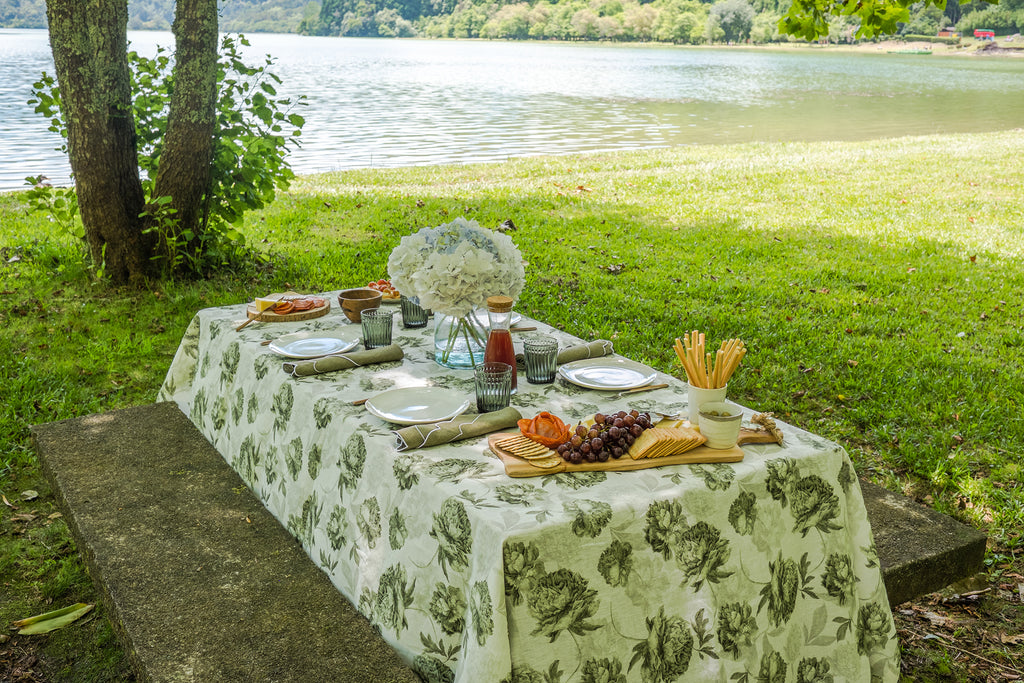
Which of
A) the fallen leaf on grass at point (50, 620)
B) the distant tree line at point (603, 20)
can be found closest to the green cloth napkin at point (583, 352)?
the fallen leaf on grass at point (50, 620)

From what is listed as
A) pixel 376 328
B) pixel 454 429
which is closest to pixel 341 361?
pixel 376 328

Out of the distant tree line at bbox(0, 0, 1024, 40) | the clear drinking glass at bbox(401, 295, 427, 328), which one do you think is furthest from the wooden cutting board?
the distant tree line at bbox(0, 0, 1024, 40)

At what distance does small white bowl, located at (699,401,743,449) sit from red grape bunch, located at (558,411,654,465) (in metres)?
0.15

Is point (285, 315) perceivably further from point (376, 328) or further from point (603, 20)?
point (603, 20)

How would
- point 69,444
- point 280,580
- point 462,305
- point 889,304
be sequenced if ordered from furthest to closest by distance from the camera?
1. point 889,304
2. point 69,444
3. point 462,305
4. point 280,580

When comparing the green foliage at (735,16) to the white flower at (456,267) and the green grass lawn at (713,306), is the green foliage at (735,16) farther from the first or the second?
the white flower at (456,267)

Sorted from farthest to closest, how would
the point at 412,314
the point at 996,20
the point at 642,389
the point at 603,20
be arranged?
the point at 603,20 → the point at 996,20 → the point at 412,314 → the point at 642,389

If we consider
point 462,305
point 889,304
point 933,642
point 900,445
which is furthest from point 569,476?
point 889,304

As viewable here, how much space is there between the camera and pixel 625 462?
204 centimetres

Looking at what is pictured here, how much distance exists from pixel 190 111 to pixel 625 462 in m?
4.97

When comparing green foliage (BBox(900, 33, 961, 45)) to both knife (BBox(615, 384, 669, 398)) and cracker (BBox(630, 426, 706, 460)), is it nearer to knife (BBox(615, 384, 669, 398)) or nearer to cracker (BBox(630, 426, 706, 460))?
knife (BBox(615, 384, 669, 398))

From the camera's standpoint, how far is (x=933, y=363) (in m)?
5.02

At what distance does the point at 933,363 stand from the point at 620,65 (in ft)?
148

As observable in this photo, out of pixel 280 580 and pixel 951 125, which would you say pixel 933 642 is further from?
pixel 951 125
